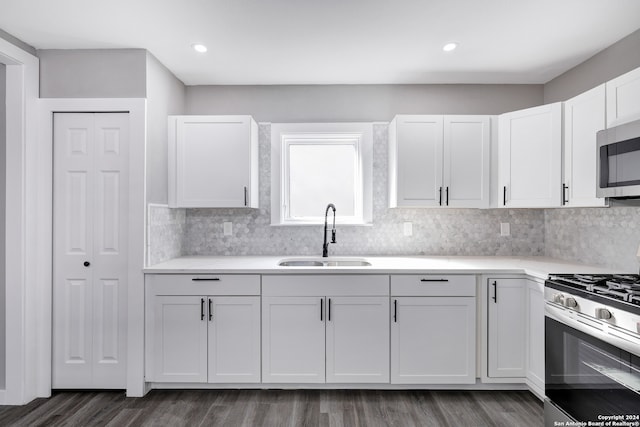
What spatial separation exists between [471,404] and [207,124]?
2.87 meters

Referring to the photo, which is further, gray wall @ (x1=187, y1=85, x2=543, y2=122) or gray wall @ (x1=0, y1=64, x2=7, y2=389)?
gray wall @ (x1=187, y1=85, x2=543, y2=122)

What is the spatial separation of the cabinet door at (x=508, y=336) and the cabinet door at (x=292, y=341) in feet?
3.98

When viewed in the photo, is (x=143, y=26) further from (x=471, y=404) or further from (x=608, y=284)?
(x=471, y=404)

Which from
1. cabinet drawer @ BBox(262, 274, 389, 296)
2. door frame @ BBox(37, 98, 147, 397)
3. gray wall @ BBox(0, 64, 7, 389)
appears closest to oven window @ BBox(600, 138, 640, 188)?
cabinet drawer @ BBox(262, 274, 389, 296)

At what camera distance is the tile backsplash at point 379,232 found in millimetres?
3250

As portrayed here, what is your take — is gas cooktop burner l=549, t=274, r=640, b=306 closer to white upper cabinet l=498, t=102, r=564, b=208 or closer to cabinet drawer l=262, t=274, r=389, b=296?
white upper cabinet l=498, t=102, r=564, b=208

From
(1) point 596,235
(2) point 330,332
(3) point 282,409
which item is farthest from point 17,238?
(1) point 596,235

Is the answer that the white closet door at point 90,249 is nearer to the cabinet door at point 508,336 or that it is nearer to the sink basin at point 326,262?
the sink basin at point 326,262

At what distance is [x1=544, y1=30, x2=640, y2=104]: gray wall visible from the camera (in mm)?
2332

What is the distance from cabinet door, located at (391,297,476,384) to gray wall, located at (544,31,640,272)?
1.06 metres

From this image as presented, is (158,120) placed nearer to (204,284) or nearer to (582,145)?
(204,284)

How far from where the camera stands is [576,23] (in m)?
2.20

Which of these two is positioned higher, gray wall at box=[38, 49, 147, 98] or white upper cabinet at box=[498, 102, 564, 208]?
gray wall at box=[38, 49, 147, 98]

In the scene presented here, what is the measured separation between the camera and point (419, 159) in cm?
291
